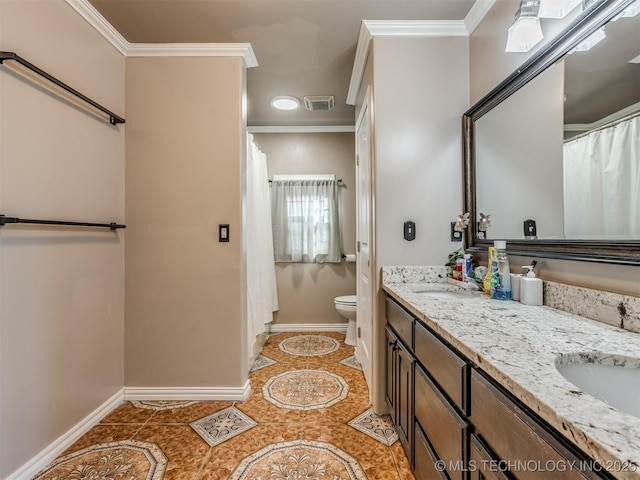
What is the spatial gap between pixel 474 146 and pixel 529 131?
410 mm

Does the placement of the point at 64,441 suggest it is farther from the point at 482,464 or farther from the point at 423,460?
the point at 482,464

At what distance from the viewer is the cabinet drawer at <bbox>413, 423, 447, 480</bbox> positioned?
103cm

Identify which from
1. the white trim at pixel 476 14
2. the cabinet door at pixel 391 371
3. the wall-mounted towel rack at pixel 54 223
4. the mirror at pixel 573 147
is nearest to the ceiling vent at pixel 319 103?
the white trim at pixel 476 14

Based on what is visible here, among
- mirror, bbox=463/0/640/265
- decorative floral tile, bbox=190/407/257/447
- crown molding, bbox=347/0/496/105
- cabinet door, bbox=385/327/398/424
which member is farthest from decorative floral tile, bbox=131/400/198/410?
crown molding, bbox=347/0/496/105

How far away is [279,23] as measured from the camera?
72.0 inches

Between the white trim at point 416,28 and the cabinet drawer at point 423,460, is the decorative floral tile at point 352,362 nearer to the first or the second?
the cabinet drawer at point 423,460

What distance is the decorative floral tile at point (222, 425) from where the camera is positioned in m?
1.65

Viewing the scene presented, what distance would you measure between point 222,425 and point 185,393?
1.44 ft

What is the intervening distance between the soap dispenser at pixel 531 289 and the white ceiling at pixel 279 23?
5.04 feet

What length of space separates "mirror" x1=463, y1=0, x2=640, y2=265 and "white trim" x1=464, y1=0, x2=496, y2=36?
1.71ft

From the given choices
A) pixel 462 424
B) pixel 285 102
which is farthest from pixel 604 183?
pixel 285 102

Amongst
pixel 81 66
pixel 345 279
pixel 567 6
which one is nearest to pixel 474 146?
pixel 567 6

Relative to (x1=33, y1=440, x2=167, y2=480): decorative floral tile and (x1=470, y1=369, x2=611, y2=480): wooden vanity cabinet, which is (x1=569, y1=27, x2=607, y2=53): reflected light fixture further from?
(x1=33, y1=440, x2=167, y2=480): decorative floral tile

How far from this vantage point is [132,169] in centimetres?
203
